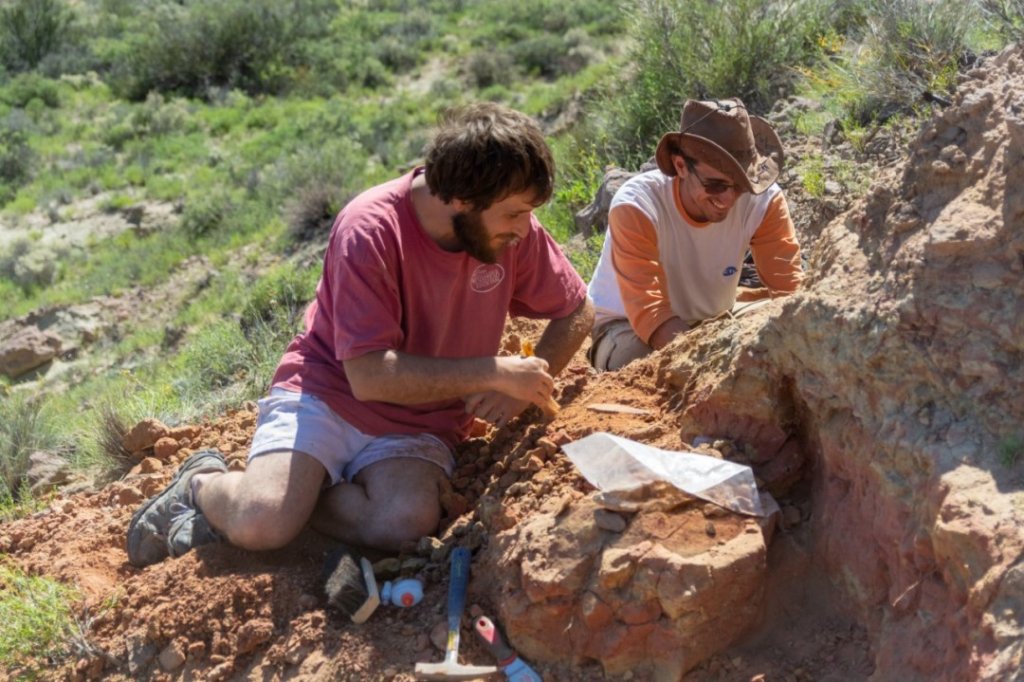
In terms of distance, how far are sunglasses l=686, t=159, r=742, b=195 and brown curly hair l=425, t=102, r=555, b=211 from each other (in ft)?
3.37

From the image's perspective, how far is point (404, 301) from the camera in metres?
3.60

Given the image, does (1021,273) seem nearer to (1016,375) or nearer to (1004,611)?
(1016,375)

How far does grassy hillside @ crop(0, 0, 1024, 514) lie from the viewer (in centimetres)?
646

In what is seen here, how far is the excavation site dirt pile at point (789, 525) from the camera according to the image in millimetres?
2484

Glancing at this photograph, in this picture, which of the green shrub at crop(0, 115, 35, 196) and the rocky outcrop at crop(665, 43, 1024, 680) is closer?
the rocky outcrop at crop(665, 43, 1024, 680)

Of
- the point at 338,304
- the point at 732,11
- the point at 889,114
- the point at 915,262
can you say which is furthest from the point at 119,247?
the point at 915,262

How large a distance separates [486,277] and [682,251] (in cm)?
112

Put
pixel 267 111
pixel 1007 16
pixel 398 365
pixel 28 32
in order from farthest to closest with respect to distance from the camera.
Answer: pixel 28 32
pixel 267 111
pixel 1007 16
pixel 398 365

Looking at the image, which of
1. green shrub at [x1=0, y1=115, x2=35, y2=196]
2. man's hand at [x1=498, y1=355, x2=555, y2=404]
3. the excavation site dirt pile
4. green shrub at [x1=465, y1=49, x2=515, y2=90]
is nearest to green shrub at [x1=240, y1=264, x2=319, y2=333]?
man's hand at [x1=498, y1=355, x2=555, y2=404]

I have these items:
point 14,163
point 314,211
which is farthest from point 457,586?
point 14,163

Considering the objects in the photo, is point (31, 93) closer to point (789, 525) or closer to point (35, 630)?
point (35, 630)

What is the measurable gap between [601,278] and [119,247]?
8.83 meters

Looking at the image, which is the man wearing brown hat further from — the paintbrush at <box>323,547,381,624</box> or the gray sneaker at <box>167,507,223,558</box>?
the gray sneaker at <box>167,507,223,558</box>

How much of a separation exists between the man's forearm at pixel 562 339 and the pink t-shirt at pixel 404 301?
36 millimetres
